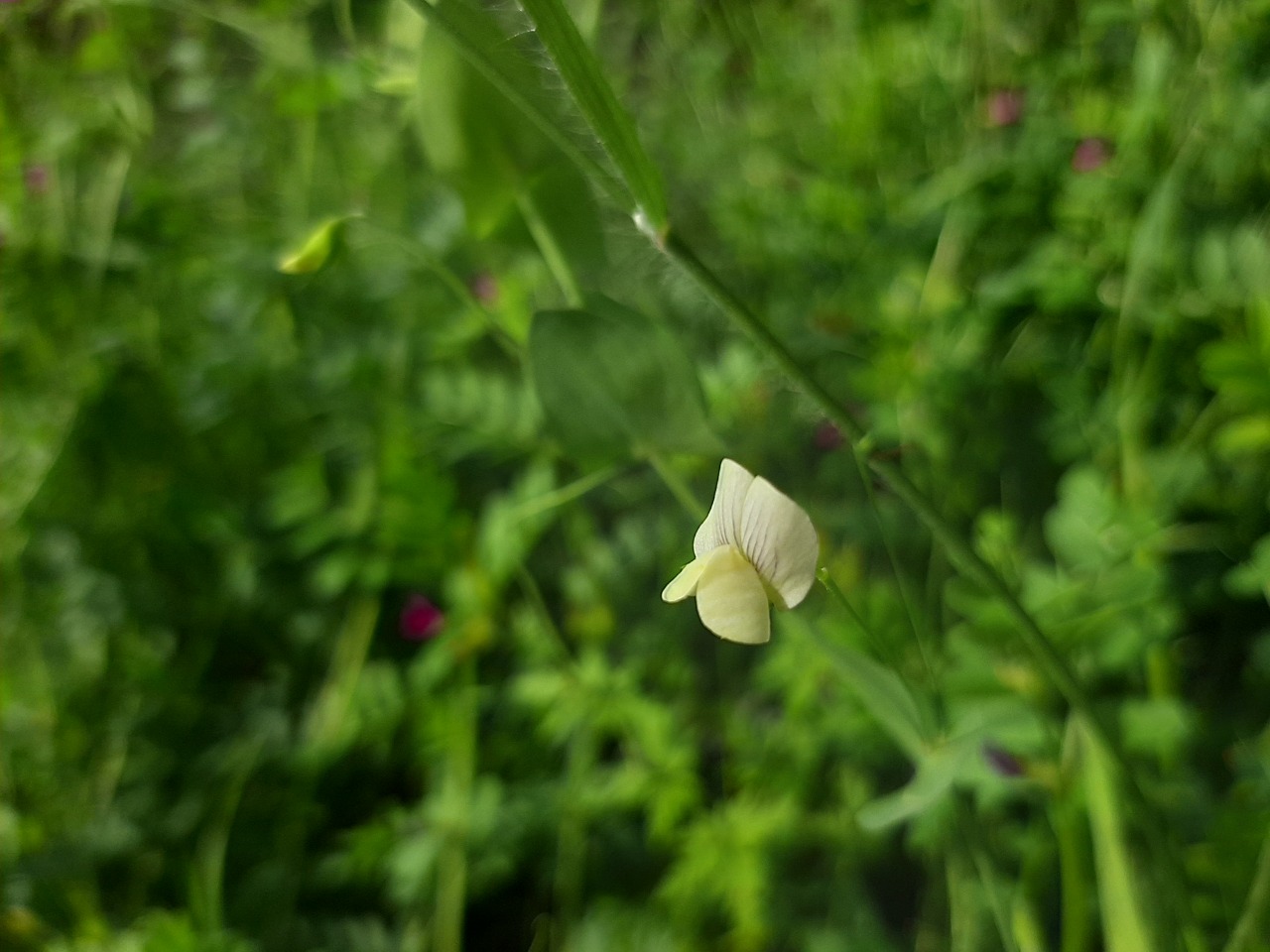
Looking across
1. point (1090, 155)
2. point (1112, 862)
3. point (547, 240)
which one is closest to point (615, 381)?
point (547, 240)

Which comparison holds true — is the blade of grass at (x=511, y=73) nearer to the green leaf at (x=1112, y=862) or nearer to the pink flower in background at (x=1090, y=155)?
the green leaf at (x=1112, y=862)

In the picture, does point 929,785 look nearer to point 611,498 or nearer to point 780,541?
point 780,541

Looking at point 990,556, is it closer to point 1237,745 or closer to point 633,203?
point 1237,745

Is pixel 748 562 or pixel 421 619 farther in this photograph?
pixel 421 619

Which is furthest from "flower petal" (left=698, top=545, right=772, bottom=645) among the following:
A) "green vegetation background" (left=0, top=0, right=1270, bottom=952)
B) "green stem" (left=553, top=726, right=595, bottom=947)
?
"green stem" (left=553, top=726, right=595, bottom=947)

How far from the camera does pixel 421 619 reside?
0.73m

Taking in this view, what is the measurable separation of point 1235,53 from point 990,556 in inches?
12.2

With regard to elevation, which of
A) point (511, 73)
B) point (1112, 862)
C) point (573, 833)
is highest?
point (511, 73)

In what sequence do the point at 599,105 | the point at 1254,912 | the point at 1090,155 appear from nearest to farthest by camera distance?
the point at 599,105
the point at 1254,912
the point at 1090,155

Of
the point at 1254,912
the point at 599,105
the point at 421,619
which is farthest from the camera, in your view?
the point at 421,619

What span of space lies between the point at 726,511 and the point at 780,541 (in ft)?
0.06

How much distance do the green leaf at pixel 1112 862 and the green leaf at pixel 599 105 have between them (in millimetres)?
231

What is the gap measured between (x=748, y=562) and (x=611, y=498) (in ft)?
1.94

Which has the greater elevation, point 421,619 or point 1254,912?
point 1254,912
